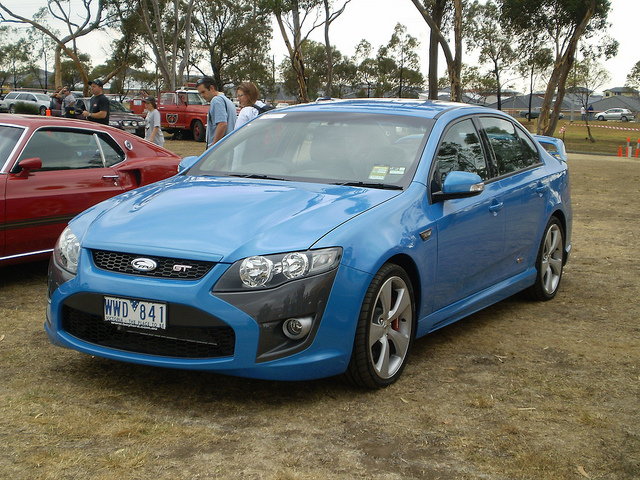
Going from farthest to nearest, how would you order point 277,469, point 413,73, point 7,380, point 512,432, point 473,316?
1. point 413,73
2. point 473,316
3. point 7,380
4. point 512,432
5. point 277,469

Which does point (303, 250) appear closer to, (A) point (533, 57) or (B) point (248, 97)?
(B) point (248, 97)

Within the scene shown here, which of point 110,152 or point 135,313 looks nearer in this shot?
point 135,313

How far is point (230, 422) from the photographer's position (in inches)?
136

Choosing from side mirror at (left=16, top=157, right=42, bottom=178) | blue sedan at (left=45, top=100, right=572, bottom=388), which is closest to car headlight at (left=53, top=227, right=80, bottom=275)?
blue sedan at (left=45, top=100, right=572, bottom=388)

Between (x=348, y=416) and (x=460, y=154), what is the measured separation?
2048 millimetres

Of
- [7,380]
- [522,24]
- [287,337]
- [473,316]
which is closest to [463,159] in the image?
[473,316]

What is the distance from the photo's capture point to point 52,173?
6234 mm

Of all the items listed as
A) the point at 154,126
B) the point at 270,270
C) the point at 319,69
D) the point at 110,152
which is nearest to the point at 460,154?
the point at 270,270

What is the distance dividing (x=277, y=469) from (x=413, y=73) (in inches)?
2946

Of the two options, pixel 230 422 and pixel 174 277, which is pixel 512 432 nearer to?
pixel 230 422

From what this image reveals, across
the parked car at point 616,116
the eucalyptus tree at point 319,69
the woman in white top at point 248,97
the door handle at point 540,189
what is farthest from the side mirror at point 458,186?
the parked car at point 616,116

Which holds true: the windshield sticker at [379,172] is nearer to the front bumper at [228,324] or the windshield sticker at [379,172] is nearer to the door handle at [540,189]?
the front bumper at [228,324]

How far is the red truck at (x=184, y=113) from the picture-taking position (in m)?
27.2

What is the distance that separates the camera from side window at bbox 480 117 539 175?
534 cm
